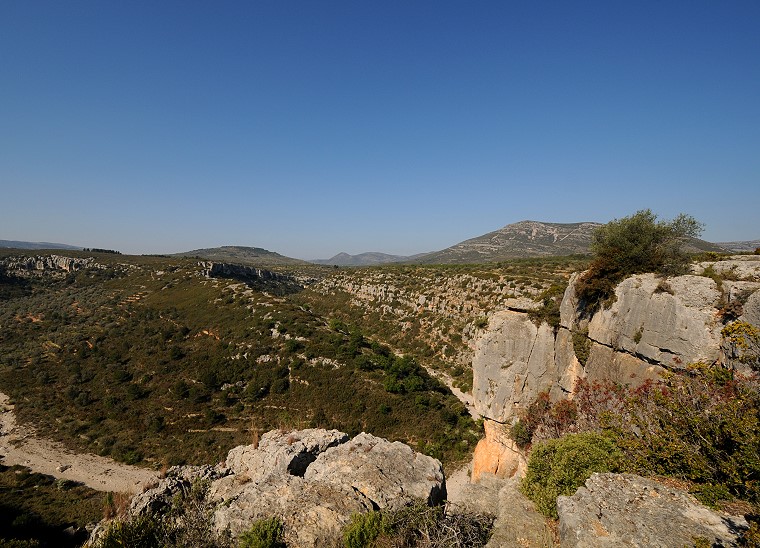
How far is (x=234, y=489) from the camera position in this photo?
10859 millimetres

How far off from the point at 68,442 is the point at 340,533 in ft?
119

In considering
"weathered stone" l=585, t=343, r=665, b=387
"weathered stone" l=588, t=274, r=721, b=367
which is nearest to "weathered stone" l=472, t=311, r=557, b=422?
"weathered stone" l=585, t=343, r=665, b=387

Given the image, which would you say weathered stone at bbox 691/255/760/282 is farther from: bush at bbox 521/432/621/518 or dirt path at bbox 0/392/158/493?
dirt path at bbox 0/392/158/493

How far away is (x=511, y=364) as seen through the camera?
1636cm

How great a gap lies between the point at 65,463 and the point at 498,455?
3496 centimetres

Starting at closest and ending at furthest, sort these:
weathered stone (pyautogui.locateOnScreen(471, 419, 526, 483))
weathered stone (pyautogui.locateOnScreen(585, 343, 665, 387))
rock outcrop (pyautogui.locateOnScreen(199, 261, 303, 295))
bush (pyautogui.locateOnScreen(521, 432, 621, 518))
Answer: bush (pyautogui.locateOnScreen(521, 432, 621, 518)) → weathered stone (pyautogui.locateOnScreen(585, 343, 665, 387)) → weathered stone (pyautogui.locateOnScreen(471, 419, 526, 483)) → rock outcrop (pyautogui.locateOnScreen(199, 261, 303, 295))

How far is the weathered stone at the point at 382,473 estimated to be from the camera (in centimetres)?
954

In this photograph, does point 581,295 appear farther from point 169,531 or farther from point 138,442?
point 138,442

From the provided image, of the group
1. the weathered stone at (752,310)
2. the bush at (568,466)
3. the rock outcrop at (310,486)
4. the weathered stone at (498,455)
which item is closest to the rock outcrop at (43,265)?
the rock outcrop at (310,486)

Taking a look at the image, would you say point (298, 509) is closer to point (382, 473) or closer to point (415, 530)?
point (415, 530)

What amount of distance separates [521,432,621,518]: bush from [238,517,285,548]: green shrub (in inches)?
264

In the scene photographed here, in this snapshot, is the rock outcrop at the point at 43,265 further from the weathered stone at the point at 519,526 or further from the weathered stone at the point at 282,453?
the weathered stone at the point at 519,526

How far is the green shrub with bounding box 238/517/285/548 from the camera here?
7.02 metres

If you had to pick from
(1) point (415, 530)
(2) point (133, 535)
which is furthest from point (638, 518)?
(2) point (133, 535)
